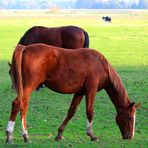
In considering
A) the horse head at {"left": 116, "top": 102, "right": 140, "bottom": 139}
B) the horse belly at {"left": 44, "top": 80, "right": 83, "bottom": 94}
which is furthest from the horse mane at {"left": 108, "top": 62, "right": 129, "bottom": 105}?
the horse belly at {"left": 44, "top": 80, "right": 83, "bottom": 94}

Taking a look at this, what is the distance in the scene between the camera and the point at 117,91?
9.39m

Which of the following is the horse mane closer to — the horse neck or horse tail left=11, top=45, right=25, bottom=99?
the horse neck

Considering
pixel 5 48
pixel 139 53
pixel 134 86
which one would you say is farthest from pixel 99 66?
pixel 5 48

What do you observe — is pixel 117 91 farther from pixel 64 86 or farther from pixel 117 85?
pixel 64 86

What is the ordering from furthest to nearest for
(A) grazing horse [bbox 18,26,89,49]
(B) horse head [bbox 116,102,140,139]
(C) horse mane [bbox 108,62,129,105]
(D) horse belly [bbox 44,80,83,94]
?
1. (A) grazing horse [bbox 18,26,89,49]
2. (B) horse head [bbox 116,102,140,139]
3. (C) horse mane [bbox 108,62,129,105]
4. (D) horse belly [bbox 44,80,83,94]

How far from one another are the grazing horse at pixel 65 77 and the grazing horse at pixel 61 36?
780cm

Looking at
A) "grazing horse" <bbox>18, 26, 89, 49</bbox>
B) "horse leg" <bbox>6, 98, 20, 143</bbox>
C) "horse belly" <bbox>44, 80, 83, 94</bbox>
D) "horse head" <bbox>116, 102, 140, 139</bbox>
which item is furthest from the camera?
"grazing horse" <bbox>18, 26, 89, 49</bbox>

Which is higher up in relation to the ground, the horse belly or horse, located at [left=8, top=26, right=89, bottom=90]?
the horse belly

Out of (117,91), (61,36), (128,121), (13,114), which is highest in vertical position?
(117,91)

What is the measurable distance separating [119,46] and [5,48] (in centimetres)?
668

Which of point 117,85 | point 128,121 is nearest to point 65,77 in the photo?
point 117,85

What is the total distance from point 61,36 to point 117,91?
8.17m

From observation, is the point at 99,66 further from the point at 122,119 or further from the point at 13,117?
the point at 13,117

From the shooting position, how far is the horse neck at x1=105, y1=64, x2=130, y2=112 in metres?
9.30
